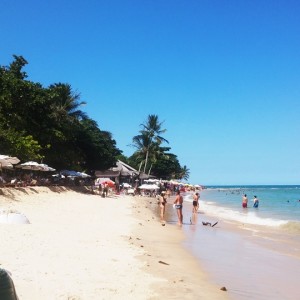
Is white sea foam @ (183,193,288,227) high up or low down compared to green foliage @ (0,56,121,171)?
down

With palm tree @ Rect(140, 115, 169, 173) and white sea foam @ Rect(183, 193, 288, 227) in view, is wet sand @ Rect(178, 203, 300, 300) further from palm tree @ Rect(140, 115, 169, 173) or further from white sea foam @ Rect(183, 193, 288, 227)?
palm tree @ Rect(140, 115, 169, 173)

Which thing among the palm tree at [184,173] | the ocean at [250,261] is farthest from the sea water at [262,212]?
the palm tree at [184,173]

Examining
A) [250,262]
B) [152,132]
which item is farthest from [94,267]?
[152,132]

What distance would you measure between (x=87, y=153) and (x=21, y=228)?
30551 millimetres

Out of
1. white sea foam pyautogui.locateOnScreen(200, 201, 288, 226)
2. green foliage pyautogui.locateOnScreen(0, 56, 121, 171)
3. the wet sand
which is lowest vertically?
the wet sand

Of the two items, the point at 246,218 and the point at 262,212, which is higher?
the point at 262,212

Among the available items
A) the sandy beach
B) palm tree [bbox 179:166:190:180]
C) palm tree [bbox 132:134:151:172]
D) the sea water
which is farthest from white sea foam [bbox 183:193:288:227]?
palm tree [bbox 179:166:190:180]

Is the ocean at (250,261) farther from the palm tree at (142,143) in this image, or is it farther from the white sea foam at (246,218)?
the palm tree at (142,143)

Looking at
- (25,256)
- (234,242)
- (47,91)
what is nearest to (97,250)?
(25,256)

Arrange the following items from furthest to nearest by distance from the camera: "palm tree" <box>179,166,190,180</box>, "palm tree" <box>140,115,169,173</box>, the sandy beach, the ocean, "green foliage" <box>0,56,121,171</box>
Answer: "palm tree" <box>179,166,190,180</box>
"palm tree" <box>140,115,169,173</box>
"green foliage" <box>0,56,121,171</box>
the ocean
the sandy beach

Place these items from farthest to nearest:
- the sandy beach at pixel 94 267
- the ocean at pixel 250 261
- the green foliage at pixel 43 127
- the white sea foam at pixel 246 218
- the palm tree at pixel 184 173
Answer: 1. the palm tree at pixel 184 173
2. the green foliage at pixel 43 127
3. the white sea foam at pixel 246 218
4. the ocean at pixel 250 261
5. the sandy beach at pixel 94 267

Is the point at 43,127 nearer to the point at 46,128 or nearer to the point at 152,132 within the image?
the point at 46,128

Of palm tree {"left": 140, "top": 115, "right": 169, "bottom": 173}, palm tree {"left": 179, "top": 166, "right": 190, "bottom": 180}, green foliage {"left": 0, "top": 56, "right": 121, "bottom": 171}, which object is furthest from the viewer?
palm tree {"left": 179, "top": 166, "right": 190, "bottom": 180}

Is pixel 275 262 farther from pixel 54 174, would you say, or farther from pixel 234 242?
pixel 54 174
